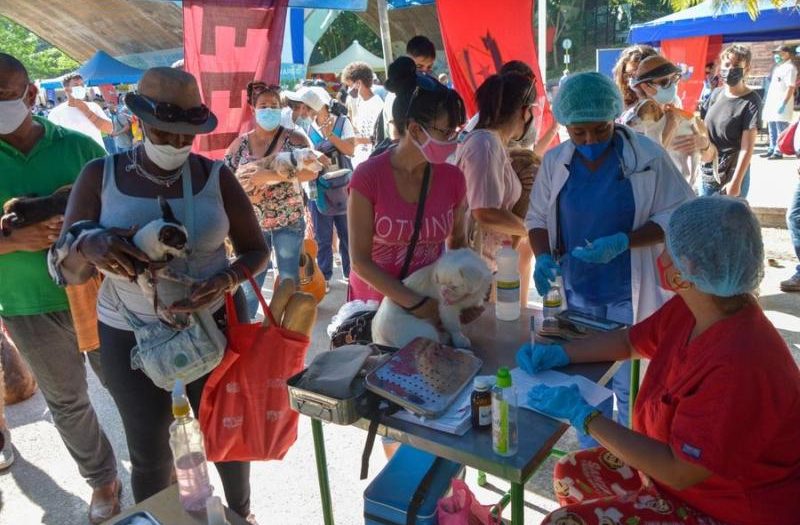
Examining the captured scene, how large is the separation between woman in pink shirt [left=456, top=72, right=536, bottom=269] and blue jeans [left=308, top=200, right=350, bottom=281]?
251cm

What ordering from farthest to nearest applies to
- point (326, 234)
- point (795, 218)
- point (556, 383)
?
1. point (326, 234)
2. point (795, 218)
3. point (556, 383)

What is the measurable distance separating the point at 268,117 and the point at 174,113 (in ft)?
6.72

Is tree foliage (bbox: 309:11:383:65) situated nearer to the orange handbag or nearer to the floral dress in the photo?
the orange handbag

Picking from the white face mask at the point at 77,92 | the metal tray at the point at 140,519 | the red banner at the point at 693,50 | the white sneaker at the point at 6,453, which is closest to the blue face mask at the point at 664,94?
the metal tray at the point at 140,519

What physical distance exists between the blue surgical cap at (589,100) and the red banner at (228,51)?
1.65 metres

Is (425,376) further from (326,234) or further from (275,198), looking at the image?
(326,234)

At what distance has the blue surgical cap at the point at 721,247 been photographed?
1460mm

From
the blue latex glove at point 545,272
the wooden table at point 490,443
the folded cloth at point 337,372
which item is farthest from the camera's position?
the blue latex glove at point 545,272

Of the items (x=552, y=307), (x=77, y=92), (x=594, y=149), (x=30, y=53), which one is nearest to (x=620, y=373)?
(x=552, y=307)

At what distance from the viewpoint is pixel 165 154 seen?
1.96 m

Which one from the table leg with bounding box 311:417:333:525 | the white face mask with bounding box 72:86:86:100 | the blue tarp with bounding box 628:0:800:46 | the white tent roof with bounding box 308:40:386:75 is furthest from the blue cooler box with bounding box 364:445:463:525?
the white tent roof with bounding box 308:40:386:75

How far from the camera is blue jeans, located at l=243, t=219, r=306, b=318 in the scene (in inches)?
168

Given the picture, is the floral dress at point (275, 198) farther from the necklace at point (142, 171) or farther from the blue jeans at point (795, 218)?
the blue jeans at point (795, 218)

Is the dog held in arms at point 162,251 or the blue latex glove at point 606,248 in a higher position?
the dog held in arms at point 162,251
